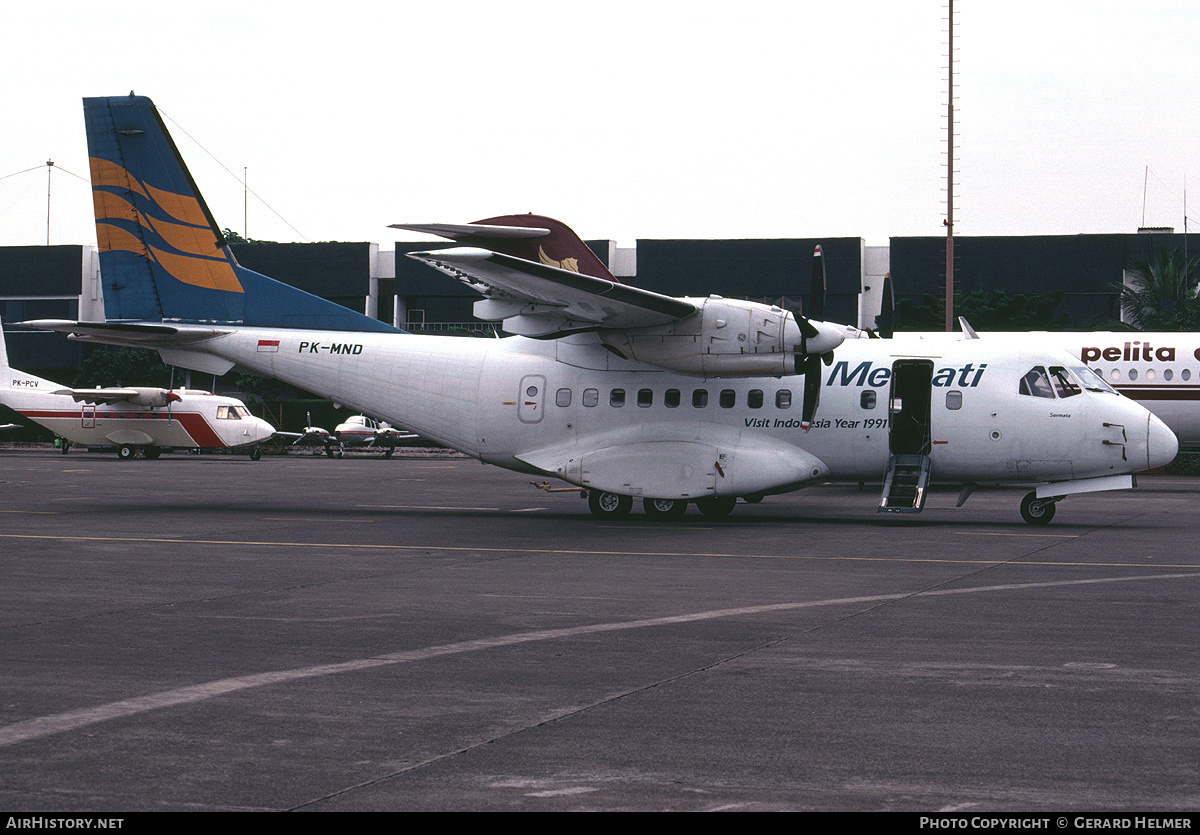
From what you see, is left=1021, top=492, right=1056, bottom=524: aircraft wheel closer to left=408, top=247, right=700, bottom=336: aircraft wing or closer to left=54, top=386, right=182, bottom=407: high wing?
left=408, top=247, right=700, bottom=336: aircraft wing

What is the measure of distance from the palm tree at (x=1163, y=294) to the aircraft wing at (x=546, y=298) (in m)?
35.9

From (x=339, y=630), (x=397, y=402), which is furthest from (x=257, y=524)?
(x=339, y=630)

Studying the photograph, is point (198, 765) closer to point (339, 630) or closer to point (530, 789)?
point (530, 789)

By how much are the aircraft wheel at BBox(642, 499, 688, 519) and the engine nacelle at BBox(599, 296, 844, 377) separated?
104 inches

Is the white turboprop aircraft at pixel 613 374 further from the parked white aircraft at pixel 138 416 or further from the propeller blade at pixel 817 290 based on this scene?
the parked white aircraft at pixel 138 416

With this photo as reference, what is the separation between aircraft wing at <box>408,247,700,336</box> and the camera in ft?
62.8

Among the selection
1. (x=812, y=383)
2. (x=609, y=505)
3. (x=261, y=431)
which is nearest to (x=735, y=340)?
(x=812, y=383)

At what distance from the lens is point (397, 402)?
24156mm

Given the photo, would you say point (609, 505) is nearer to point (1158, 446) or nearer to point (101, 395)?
point (1158, 446)

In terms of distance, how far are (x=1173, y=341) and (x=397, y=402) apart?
21.0m

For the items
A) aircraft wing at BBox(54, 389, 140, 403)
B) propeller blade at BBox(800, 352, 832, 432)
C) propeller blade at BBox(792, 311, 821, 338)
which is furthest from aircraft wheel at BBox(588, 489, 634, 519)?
aircraft wing at BBox(54, 389, 140, 403)

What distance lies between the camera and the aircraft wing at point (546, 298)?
19.1 m

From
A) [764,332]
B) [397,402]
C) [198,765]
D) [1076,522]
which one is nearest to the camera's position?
[198,765]

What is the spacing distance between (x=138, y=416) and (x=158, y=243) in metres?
27.0
